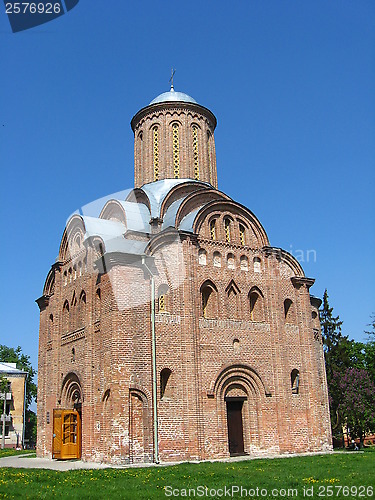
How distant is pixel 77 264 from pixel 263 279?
7.02 m

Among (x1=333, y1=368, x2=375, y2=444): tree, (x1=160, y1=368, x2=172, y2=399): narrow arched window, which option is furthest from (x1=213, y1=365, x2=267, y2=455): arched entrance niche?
(x1=333, y1=368, x2=375, y2=444): tree

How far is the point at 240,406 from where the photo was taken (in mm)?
18141

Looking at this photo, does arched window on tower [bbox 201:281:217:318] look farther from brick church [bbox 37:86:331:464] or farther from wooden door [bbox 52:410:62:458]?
wooden door [bbox 52:410:62:458]

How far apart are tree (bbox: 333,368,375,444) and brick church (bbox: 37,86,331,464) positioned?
5.93 feet

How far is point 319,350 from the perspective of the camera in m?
22.3

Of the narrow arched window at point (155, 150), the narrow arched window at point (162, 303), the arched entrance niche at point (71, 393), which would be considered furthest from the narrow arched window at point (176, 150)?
the arched entrance niche at point (71, 393)

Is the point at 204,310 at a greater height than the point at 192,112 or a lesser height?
lesser

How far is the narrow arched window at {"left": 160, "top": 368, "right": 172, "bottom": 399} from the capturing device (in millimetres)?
16609

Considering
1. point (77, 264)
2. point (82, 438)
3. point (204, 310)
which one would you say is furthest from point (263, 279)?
point (82, 438)

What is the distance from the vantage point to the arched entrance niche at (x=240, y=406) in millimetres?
17438

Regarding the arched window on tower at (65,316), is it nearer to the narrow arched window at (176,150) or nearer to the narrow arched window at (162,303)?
the narrow arched window at (162,303)

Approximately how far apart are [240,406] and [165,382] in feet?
10.2

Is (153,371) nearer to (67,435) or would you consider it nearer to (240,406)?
(240,406)

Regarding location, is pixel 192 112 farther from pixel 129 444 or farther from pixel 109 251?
pixel 129 444
